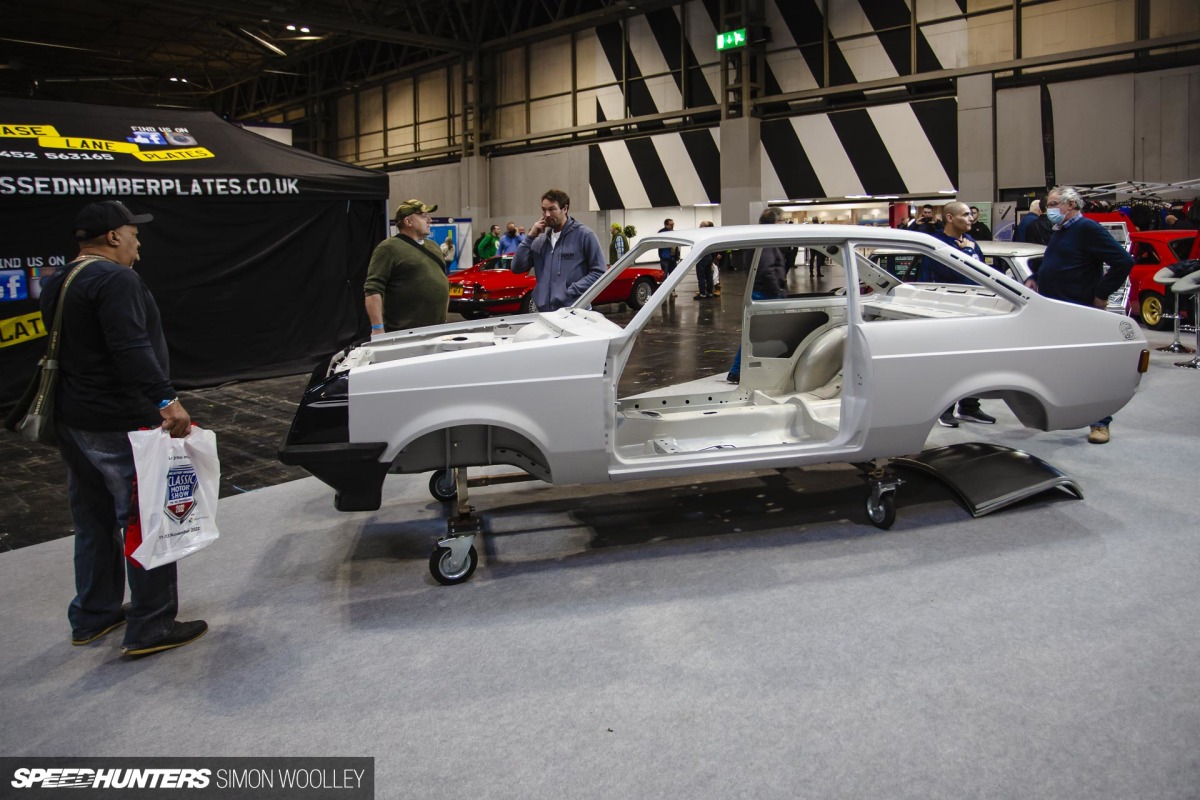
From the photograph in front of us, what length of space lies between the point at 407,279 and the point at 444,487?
1586 mm

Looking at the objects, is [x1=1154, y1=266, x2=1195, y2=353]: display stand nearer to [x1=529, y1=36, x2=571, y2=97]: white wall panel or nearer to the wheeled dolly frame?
the wheeled dolly frame

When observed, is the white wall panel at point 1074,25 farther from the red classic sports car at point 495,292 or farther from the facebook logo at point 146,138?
the facebook logo at point 146,138

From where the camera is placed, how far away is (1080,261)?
6.23 meters

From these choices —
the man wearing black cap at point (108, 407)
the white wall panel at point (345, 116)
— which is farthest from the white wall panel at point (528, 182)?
the man wearing black cap at point (108, 407)

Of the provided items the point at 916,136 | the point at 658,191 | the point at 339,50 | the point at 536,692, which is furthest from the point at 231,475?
the point at 339,50

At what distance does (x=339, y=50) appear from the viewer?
32.9 metres

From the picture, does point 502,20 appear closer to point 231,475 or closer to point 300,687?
point 231,475

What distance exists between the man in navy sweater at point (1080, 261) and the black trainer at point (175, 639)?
226 inches

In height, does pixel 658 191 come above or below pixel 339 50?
below

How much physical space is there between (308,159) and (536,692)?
862cm

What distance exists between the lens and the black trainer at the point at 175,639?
11.2ft

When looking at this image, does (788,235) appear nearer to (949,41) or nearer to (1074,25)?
(1074,25)

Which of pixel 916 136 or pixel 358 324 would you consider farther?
pixel 916 136

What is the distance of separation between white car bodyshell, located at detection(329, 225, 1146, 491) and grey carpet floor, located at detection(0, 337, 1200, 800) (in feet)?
1.59
